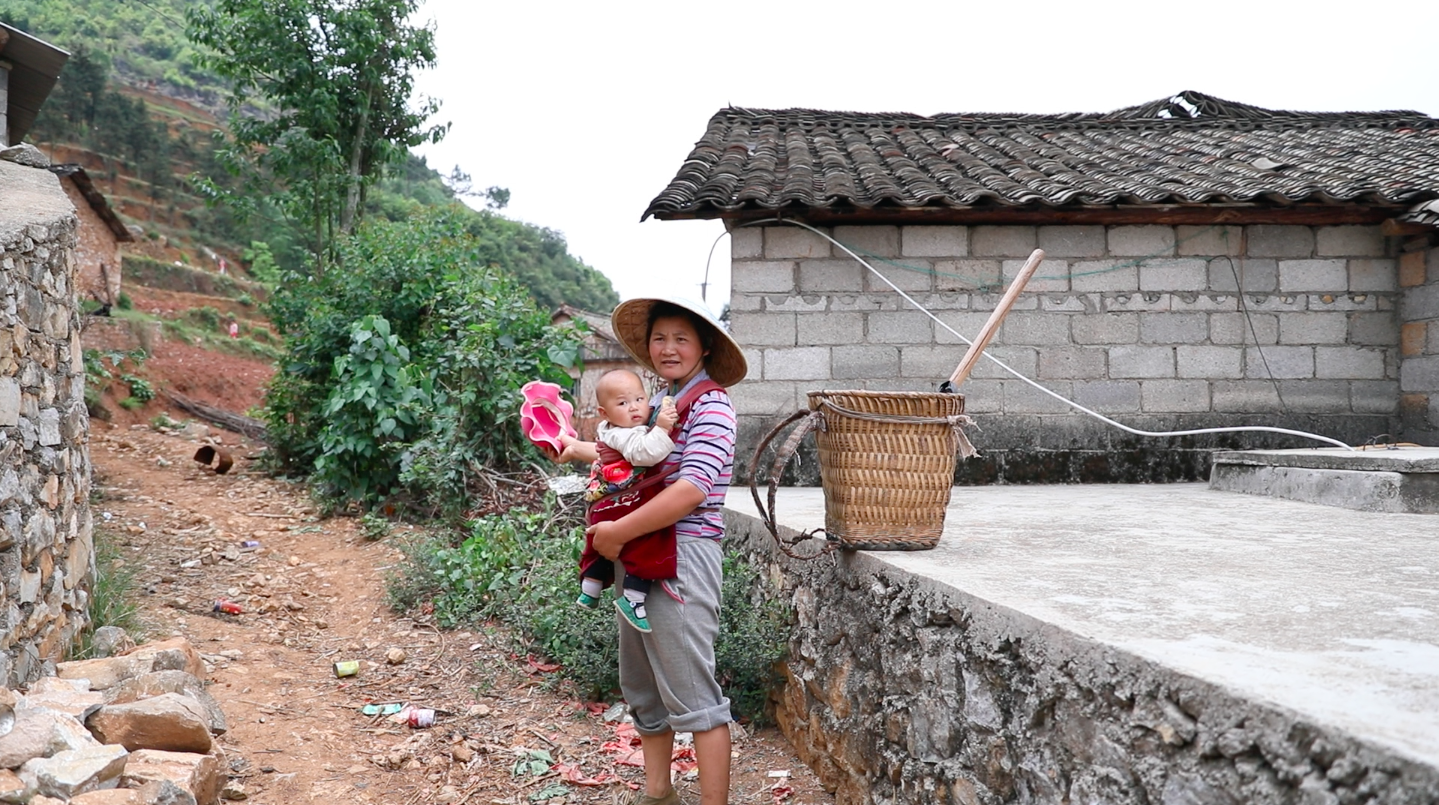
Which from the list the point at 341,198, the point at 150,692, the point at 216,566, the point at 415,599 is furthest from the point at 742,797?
the point at 341,198

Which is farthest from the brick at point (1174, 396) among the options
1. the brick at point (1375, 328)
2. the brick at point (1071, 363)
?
the brick at point (1375, 328)

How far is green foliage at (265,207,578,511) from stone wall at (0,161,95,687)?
3.03 m

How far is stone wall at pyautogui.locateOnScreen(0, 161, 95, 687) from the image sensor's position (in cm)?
309

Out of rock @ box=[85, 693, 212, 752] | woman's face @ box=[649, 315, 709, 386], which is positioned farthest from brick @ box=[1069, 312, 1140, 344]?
rock @ box=[85, 693, 212, 752]

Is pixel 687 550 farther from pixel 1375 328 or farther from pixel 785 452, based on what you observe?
pixel 1375 328

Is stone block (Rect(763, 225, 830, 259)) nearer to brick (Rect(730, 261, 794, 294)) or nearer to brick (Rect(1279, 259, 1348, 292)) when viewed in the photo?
brick (Rect(730, 261, 794, 294))

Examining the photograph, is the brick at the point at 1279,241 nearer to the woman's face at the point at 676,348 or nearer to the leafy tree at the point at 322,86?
the woman's face at the point at 676,348

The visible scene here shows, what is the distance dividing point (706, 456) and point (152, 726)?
6.40 ft

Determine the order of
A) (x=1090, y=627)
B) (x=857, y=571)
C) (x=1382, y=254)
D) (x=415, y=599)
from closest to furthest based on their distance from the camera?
(x=1090, y=627), (x=857, y=571), (x=415, y=599), (x=1382, y=254)

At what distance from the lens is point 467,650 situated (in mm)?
4820

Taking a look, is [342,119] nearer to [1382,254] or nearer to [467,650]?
[467,650]

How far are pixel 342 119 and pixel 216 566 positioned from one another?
933 centimetres

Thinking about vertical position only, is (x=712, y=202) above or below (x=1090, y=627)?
above

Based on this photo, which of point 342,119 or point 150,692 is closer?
point 150,692
